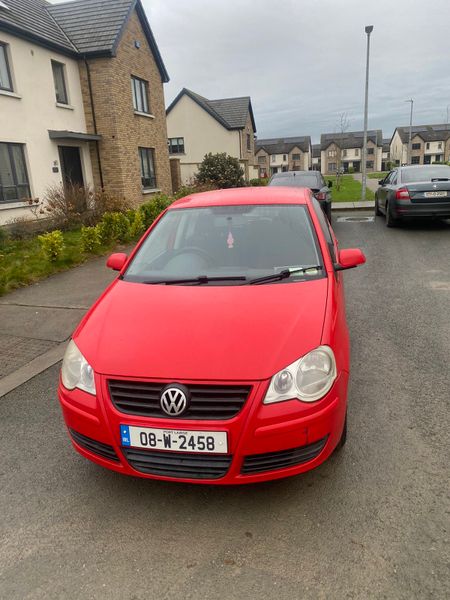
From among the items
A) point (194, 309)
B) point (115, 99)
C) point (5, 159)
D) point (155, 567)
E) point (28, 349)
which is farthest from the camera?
point (115, 99)

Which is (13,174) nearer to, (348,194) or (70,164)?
(70,164)

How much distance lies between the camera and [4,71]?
13.5 metres

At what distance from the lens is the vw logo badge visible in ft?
7.45

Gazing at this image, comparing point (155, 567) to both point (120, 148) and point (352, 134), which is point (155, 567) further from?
point (352, 134)

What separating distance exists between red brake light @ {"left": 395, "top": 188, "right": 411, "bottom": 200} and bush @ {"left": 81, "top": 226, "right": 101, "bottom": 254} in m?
7.14

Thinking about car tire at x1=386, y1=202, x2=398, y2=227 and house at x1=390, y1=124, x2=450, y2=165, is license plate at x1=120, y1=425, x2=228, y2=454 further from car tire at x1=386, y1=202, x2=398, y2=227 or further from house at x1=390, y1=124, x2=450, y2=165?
house at x1=390, y1=124, x2=450, y2=165

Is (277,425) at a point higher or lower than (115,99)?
lower

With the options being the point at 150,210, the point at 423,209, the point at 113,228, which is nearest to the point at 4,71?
the point at 150,210

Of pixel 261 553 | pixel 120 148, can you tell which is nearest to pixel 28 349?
pixel 261 553

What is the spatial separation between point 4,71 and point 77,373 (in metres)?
14.2

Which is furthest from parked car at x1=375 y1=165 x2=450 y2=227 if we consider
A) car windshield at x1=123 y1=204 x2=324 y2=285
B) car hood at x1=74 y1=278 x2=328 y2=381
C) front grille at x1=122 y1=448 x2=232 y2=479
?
front grille at x1=122 y1=448 x2=232 y2=479

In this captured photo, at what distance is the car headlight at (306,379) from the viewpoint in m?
2.30

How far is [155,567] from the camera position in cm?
217

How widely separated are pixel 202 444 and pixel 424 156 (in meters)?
117
